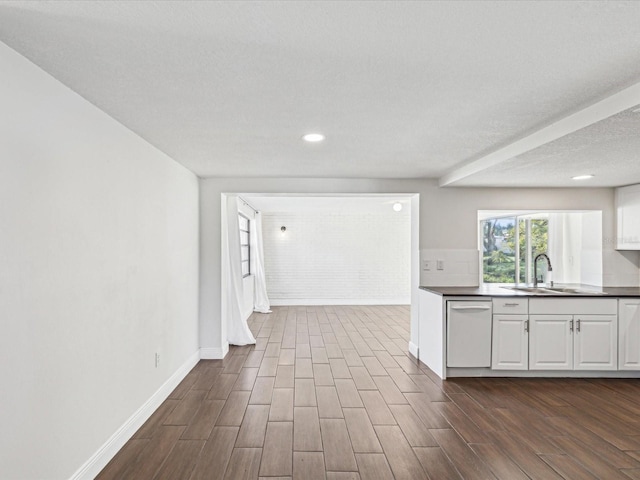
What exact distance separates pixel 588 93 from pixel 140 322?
3300 millimetres

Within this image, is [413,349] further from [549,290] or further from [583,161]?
[583,161]

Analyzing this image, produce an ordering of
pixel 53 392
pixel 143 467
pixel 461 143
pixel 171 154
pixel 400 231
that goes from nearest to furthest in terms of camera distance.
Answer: pixel 53 392
pixel 143 467
pixel 461 143
pixel 171 154
pixel 400 231

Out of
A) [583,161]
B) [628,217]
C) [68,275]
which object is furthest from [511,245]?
[68,275]

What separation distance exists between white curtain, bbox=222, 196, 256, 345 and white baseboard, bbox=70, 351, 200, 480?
144cm

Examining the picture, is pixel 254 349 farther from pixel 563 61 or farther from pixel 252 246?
pixel 563 61

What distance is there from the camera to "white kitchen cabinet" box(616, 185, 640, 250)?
4746 mm

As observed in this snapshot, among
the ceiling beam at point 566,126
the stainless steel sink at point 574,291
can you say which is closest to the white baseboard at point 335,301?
the stainless steel sink at point 574,291

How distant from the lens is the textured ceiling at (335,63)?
1.48 m

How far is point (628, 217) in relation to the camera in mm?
4871

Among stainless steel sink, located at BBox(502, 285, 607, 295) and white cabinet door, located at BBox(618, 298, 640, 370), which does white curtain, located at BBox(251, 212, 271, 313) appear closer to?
stainless steel sink, located at BBox(502, 285, 607, 295)

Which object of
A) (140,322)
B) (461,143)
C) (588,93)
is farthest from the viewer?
(461,143)

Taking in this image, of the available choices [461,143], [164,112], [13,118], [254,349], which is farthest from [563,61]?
[254,349]

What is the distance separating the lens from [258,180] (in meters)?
5.00

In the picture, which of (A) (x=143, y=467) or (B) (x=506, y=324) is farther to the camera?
(B) (x=506, y=324)
